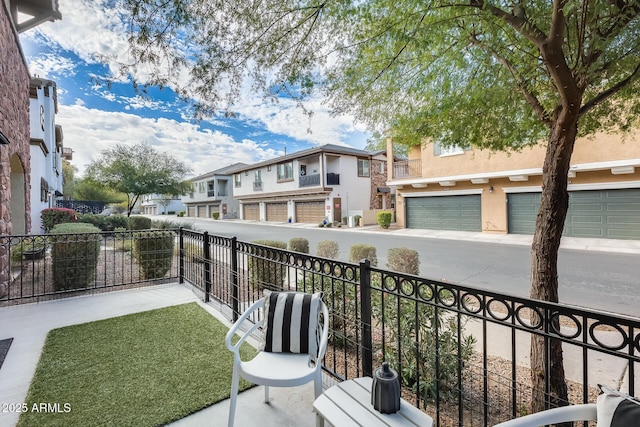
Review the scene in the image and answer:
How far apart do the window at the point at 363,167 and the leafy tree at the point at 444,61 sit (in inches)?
851

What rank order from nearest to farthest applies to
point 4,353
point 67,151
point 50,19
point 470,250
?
point 4,353 < point 50,19 < point 470,250 < point 67,151

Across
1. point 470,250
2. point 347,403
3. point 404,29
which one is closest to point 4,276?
point 347,403

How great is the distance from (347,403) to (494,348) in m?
3.15

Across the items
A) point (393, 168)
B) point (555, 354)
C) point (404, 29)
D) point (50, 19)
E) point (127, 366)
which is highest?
point (50, 19)

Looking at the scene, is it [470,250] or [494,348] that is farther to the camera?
[470,250]

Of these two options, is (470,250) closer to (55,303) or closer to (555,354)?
(555,354)

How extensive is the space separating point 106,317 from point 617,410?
5.59 meters

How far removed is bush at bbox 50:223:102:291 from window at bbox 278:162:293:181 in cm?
2133

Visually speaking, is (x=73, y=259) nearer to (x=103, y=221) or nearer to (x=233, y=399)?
(x=233, y=399)

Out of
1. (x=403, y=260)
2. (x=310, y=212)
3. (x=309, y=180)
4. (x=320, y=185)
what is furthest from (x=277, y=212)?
(x=403, y=260)

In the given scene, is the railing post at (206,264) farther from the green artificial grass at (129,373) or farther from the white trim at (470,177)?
the white trim at (470,177)

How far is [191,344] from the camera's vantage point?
3637 mm

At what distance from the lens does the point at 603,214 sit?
494 inches

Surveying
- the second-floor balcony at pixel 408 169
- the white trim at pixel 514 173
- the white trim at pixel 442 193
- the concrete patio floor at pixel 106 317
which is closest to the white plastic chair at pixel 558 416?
the concrete patio floor at pixel 106 317
